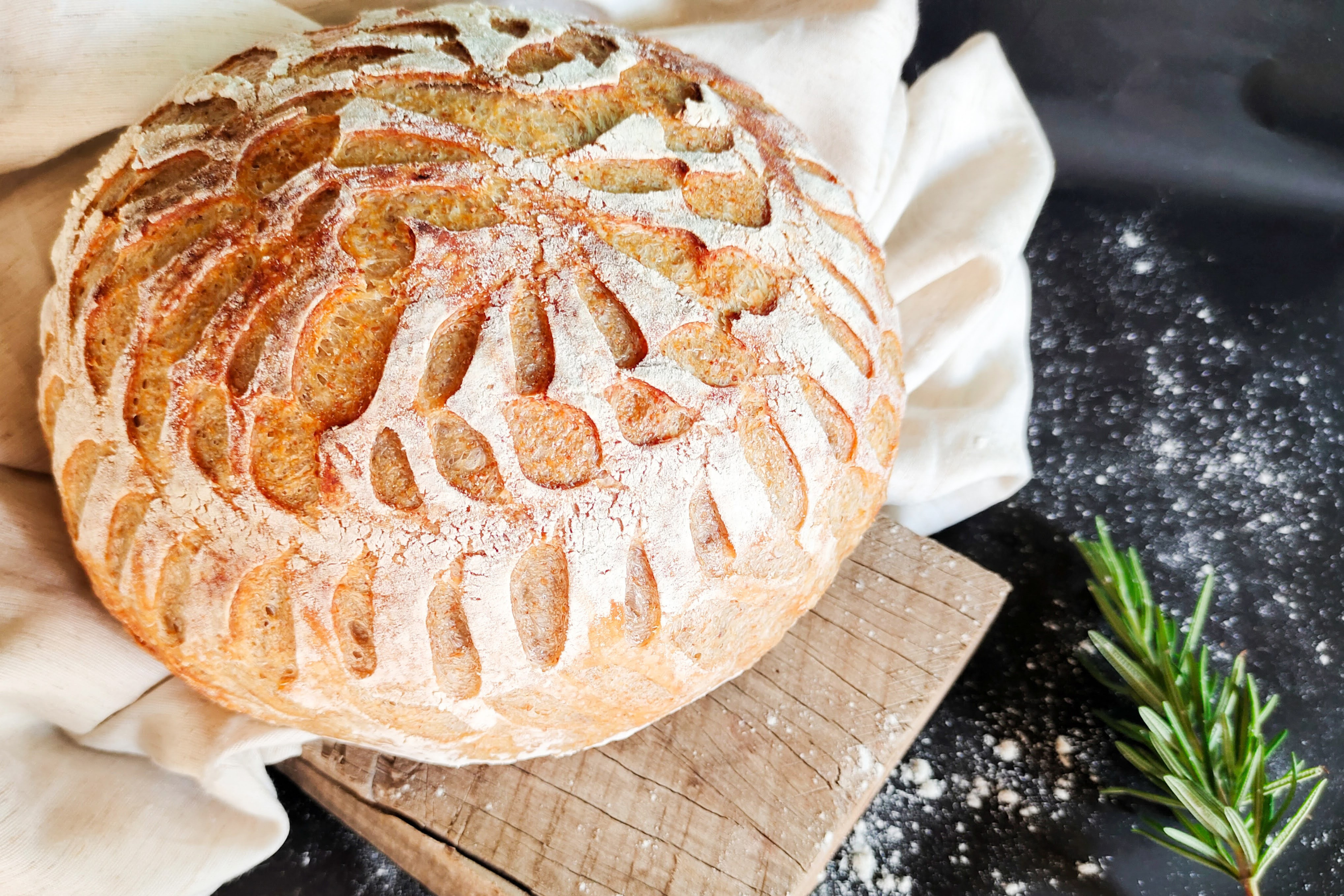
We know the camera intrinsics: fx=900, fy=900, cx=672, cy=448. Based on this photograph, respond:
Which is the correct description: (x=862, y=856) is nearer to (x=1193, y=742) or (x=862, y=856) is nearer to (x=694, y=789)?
(x=694, y=789)

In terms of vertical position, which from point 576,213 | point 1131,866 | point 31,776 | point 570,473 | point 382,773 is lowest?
point 1131,866

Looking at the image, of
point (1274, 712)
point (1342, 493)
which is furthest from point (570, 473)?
point (1342, 493)

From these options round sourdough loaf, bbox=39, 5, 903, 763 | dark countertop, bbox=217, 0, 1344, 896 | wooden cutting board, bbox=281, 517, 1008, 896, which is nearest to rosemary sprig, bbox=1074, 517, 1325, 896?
dark countertop, bbox=217, 0, 1344, 896

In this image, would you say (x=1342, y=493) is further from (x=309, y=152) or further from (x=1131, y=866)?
(x=309, y=152)

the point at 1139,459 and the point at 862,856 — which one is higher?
the point at 1139,459

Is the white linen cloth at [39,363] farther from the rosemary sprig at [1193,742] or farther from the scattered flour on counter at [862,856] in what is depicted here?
the scattered flour on counter at [862,856]

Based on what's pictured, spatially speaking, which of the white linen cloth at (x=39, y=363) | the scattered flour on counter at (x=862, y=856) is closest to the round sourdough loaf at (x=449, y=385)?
the white linen cloth at (x=39, y=363)

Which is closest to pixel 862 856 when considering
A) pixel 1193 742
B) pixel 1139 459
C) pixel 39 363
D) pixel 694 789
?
pixel 694 789
